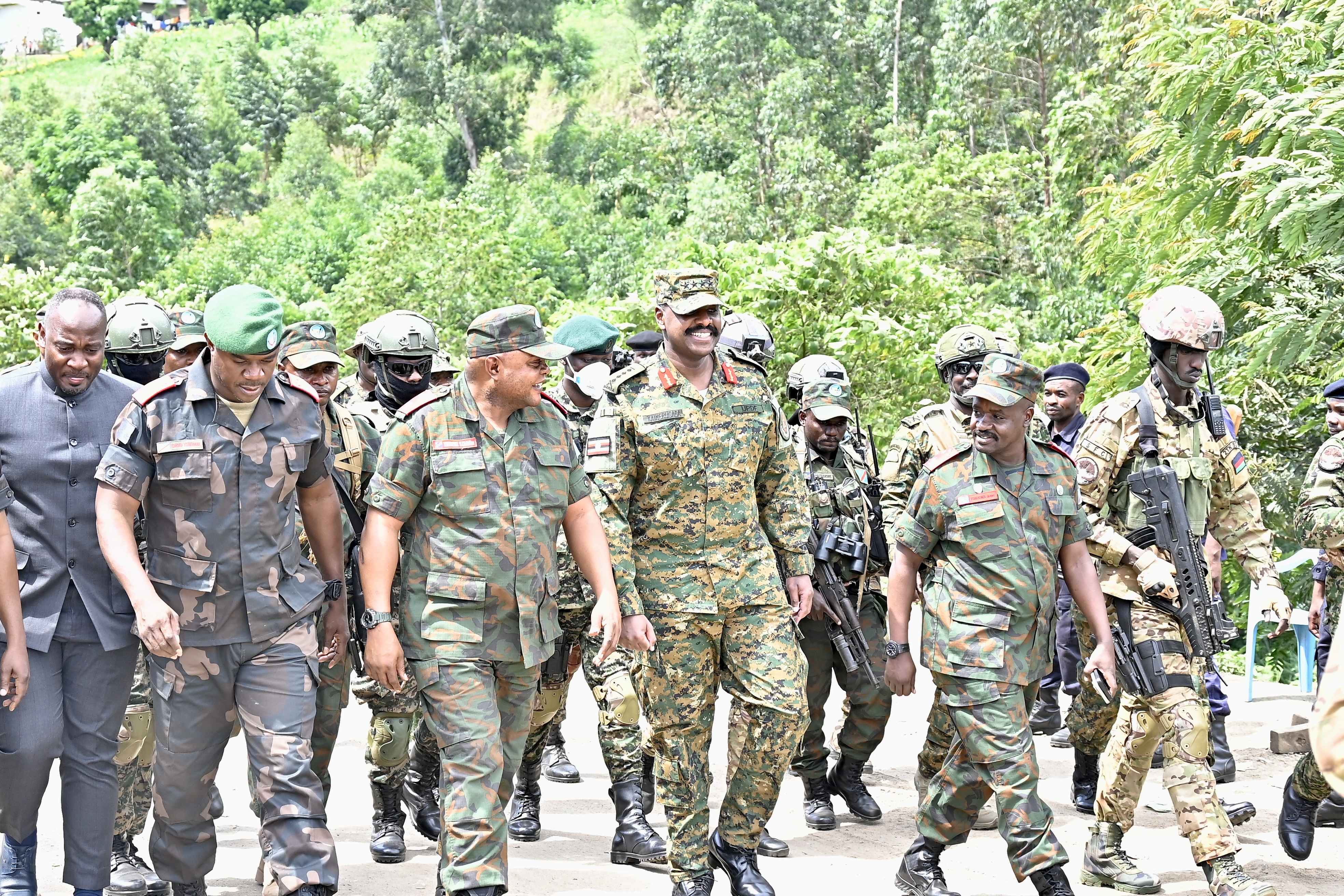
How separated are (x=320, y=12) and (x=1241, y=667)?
336 ft

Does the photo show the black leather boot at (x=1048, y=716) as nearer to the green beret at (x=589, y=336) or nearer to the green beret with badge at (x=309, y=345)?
the green beret at (x=589, y=336)

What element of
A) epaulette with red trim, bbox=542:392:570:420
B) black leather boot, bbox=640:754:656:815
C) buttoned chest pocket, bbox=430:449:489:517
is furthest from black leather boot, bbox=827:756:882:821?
buttoned chest pocket, bbox=430:449:489:517

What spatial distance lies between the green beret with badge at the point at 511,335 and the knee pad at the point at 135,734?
218 cm

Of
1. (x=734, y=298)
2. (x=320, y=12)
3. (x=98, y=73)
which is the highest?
(x=320, y=12)

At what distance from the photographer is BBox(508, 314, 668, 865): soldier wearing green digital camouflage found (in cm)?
647

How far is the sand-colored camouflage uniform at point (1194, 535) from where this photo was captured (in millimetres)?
5773

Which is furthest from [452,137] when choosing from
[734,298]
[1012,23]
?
[734,298]

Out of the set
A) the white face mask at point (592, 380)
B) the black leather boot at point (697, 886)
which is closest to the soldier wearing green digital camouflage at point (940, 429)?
the black leather boot at point (697, 886)

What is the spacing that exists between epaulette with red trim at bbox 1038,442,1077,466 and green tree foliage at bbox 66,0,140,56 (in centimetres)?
11095

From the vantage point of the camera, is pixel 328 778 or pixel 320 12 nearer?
pixel 328 778

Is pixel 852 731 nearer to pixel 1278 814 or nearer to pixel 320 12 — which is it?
pixel 1278 814

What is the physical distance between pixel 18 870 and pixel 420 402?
219 centimetres

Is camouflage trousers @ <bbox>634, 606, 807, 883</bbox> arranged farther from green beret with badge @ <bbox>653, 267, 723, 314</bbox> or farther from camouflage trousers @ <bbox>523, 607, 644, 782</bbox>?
green beret with badge @ <bbox>653, 267, 723, 314</bbox>

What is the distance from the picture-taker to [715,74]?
4353 cm
